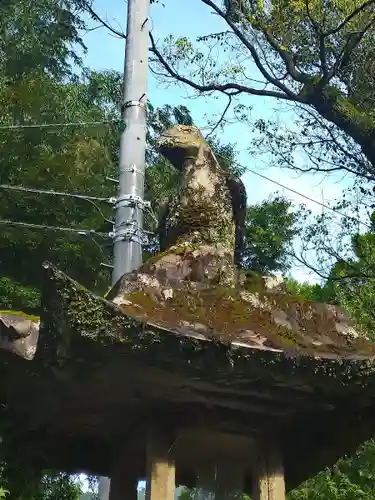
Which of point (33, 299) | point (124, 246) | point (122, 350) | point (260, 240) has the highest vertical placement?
point (260, 240)

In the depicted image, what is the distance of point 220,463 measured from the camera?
14.1 feet

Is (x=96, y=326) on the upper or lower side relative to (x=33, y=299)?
A: lower

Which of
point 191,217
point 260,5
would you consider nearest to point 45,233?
point 260,5

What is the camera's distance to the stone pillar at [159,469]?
3.61 meters

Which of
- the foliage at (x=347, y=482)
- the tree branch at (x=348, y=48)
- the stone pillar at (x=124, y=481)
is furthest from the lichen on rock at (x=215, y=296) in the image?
the foliage at (x=347, y=482)

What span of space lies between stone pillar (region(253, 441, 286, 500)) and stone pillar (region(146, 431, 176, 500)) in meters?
0.47

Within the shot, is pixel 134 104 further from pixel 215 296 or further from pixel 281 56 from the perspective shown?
pixel 281 56

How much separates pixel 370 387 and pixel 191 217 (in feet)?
4.43

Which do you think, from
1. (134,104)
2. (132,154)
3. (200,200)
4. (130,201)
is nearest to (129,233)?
(130,201)

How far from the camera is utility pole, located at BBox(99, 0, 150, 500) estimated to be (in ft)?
20.4

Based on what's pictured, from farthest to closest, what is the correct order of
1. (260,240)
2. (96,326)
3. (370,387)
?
(260,240) < (370,387) < (96,326)

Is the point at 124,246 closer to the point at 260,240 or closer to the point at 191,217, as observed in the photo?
the point at 191,217

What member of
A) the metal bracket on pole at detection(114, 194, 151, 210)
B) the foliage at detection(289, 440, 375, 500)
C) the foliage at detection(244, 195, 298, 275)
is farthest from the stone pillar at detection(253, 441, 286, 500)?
the foliage at detection(244, 195, 298, 275)

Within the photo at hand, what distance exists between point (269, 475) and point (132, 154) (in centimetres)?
340
